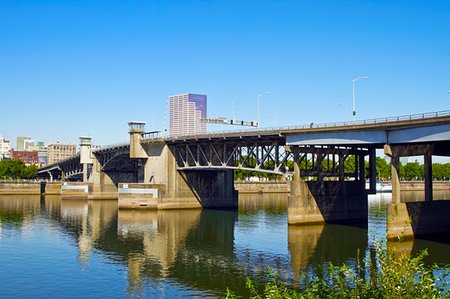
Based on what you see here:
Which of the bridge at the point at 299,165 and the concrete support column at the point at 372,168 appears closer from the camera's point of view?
the bridge at the point at 299,165

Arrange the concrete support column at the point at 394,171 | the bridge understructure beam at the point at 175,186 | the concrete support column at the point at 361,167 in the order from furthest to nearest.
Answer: the bridge understructure beam at the point at 175,186 → the concrete support column at the point at 361,167 → the concrete support column at the point at 394,171

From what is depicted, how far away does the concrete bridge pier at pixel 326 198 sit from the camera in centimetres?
7138

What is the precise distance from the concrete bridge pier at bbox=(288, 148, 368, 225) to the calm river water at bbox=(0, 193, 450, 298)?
9.82 ft

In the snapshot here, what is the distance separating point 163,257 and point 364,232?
30.5 meters

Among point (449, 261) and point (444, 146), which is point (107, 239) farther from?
point (444, 146)

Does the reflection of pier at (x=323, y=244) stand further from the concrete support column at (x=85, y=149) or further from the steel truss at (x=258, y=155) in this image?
the concrete support column at (x=85, y=149)

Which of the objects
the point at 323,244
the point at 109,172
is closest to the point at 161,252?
the point at 323,244

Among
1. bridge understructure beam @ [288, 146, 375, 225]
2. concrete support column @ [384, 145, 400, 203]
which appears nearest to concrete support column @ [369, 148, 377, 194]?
bridge understructure beam @ [288, 146, 375, 225]

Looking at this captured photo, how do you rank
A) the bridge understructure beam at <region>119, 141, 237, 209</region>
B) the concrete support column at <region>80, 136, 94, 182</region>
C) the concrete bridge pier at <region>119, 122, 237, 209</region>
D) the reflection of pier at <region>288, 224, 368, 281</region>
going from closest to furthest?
the reflection of pier at <region>288, 224, 368, 281</region>
the bridge understructure beam at <region>119, 141, 237, 209</region>
the concrete bridge pier at <region>119, 122, 237, 209</region>
the concrete support column at <region>80, 136, 94, 182</region>

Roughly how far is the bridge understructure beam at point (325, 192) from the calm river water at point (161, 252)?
3122 mm

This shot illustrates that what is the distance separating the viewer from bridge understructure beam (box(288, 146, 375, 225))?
7162 centimetres

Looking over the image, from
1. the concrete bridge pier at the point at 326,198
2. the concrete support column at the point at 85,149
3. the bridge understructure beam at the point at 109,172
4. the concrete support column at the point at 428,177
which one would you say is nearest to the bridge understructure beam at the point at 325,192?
the concrete bridge pier at the point at 326,198

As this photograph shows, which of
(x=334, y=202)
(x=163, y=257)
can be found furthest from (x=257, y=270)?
(x=334, y=202)

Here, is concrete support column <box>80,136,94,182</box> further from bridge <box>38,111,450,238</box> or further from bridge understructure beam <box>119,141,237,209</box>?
bridge understructure beam <box>119,141,237,209</box>
